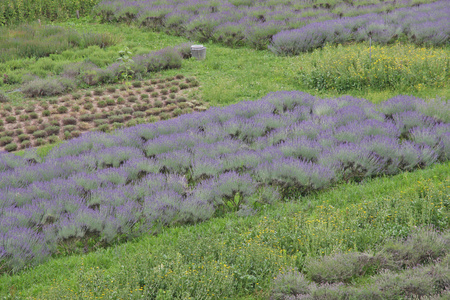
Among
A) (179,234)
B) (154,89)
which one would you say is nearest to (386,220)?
(179,234)

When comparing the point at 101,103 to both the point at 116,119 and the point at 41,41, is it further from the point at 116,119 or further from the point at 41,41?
the point at 41,41

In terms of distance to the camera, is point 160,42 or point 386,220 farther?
point 160,42

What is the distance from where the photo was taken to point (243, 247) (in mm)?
4754

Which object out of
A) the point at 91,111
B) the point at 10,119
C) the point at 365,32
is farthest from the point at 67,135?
the point at 365,32

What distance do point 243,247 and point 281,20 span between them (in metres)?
11.5

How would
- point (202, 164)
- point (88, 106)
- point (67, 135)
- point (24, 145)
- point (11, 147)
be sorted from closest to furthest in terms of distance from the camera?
point (202, 164)
point (11, 147)
point (24, 145)
point (67, 135)
point (88, 106)

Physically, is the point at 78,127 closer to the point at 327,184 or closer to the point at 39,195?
the point at 39,195

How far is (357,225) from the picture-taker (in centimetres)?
505

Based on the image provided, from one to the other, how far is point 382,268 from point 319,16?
1202cm

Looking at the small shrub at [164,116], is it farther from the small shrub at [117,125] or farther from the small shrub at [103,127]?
the small shrub at [103,127]

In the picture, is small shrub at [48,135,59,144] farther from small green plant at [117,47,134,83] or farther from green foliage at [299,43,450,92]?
green foliage at [299,43,450,92]

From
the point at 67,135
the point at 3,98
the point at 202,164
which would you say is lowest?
the point at 67,135

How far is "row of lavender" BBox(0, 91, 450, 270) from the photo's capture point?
5219 mm

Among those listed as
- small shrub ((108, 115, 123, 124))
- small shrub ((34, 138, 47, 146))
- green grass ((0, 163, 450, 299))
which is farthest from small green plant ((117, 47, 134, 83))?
green grass ((0, 163, 450, 299))
